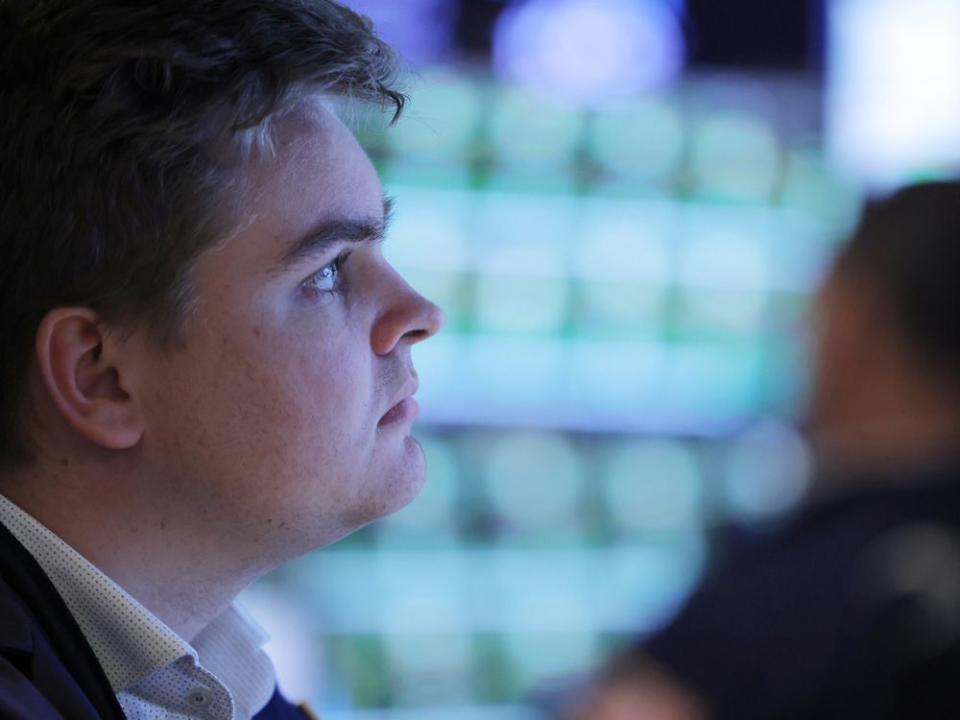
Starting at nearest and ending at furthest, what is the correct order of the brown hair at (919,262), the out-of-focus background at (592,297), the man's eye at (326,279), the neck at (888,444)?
the man's eye at (326,279) < the neck at (888,444) < the brown hair at (919,262) < the out-of-focus background at (592,297)

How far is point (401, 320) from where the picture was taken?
1334mm

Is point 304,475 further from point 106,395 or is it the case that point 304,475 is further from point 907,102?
point 907,102

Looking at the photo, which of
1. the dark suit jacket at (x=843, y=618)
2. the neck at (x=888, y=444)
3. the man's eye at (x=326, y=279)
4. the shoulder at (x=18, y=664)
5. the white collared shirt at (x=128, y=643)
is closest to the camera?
the shoulder at (x=18, y=664)

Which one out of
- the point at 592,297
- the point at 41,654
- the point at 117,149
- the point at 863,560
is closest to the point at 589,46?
the point at 592,297

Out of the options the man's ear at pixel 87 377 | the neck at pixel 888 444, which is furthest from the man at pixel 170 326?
the neck at pixel 888 444

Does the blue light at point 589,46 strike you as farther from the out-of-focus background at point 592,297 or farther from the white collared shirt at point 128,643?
the white collared shirt at point 128,643

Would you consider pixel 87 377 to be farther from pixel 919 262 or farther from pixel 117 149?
pixel 919 262

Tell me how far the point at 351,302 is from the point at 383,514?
203 millimetres

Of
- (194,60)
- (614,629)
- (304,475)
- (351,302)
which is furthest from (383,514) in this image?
(614,629)

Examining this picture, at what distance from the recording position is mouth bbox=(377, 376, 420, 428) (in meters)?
1.35

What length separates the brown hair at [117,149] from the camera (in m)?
1.23

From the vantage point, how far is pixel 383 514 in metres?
1.32

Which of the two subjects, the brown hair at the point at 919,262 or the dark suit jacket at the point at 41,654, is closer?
the dark suit jacket at the point at 41,654

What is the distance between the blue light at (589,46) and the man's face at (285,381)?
1.68 meters
